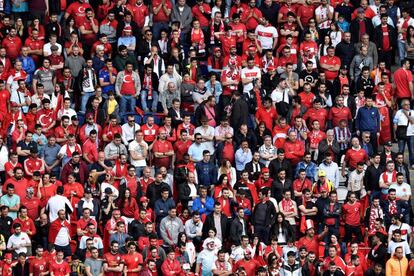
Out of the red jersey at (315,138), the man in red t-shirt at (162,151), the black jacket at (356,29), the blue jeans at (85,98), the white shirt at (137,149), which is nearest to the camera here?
the white shirt at (137,149)

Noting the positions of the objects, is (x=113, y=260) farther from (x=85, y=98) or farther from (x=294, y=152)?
(x=85, y=98)

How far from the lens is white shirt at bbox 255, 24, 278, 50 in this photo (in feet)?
139

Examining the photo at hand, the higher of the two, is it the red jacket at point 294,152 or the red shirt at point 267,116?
the red shirt at point 267,116

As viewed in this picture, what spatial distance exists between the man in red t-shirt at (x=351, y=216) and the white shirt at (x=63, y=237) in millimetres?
5937

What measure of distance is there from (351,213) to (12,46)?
9.21m

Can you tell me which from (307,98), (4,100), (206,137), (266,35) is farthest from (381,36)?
(4,100)

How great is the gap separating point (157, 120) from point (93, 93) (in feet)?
5.25

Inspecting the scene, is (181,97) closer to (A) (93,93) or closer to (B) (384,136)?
(A) (93,93)

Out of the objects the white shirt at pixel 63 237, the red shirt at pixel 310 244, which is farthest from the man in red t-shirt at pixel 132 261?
the red shirt at pixel 310 244

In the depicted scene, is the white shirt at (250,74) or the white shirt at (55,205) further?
the white shirt at (250,74)

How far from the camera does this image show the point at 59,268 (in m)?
35.4

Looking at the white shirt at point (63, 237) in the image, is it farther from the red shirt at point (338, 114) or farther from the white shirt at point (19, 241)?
the red shirt at point (338, 114)

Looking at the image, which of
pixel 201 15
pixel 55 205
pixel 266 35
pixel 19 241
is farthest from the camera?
pixel 201 15

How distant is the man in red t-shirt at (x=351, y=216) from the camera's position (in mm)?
37406
